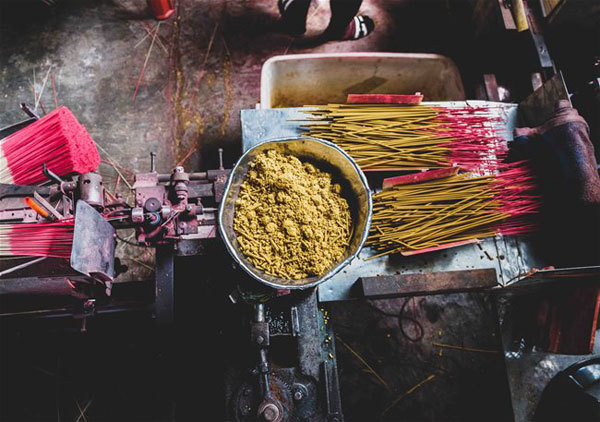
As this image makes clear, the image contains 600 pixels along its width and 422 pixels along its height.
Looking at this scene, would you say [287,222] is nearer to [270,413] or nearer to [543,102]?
[270,413]

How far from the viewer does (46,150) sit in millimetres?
2154

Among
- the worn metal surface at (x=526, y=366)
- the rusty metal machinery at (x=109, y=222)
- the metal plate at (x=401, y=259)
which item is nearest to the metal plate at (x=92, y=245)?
the rusty metal machinery at (x=109, y=222)

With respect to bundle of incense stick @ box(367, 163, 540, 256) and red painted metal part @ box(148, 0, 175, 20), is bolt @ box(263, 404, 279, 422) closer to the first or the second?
bundle of incense stick @ box(367, 163, 540, 256)

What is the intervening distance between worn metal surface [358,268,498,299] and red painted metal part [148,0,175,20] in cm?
286

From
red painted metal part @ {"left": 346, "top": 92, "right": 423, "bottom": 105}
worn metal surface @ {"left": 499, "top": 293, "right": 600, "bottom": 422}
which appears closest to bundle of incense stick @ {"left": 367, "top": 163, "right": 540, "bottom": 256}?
red painted metal part @ {"left": 346, "top": 92, "right": 423, "bottom": 105}

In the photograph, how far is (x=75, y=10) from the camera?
11.1ft

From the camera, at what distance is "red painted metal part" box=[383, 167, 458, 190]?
207 cm

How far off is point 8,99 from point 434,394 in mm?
4076

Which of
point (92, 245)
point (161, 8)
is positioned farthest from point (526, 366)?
point (161, 8)

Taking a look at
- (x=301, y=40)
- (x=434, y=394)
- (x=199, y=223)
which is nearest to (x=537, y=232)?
(x=434, y=394)

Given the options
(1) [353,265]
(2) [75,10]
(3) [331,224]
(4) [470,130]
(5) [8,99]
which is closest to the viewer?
(3) [331,224]

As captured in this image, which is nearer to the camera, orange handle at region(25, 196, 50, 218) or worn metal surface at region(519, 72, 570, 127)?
orange handle at region(25, 196, 50, 218)

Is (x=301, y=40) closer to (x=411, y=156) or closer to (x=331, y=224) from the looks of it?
(x=411, y=156)

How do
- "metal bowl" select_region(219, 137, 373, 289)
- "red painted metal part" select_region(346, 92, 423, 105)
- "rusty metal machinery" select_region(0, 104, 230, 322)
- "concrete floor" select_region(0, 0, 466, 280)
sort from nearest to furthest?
"metal bowl" select_region(219, 137, 373, 289) < "rusty metal machinery" select_region(0, 104, 230, 322) < "red painted metal part" select_region(346, 92, 423, 105) < "concrete floor" select_region(0, 0, 466, 280)
